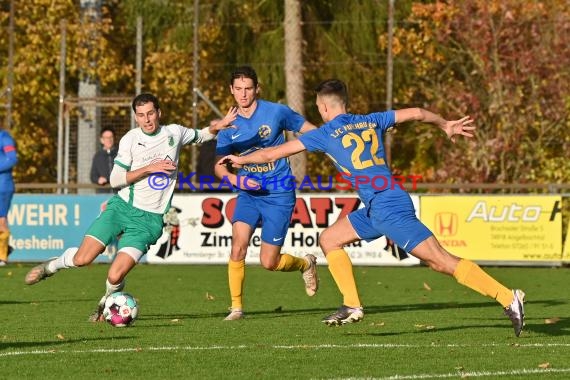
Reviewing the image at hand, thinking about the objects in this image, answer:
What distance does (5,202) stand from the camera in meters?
19.2

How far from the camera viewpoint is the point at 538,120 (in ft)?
80.5

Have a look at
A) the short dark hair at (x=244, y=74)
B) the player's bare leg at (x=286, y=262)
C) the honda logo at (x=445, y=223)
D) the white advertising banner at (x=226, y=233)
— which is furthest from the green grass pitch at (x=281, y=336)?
the white advertising banner at (x=226, y=233)

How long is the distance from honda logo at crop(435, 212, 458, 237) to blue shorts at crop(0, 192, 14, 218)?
620 centimetres

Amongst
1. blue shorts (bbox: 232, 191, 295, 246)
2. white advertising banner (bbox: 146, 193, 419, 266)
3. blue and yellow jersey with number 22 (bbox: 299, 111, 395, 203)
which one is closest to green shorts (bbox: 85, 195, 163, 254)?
blue shorts (bbox: 232, 191, 295, 246)

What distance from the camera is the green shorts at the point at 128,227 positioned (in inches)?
435

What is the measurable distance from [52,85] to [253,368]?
2119 cm

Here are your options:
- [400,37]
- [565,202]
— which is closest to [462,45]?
[400,37]

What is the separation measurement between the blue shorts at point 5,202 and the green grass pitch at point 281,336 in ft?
10.8

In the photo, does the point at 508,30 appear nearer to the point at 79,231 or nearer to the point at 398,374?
the point at 79,231

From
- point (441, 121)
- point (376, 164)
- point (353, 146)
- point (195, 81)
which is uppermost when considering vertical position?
point (195, 81)

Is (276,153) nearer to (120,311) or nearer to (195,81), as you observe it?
(120,311)

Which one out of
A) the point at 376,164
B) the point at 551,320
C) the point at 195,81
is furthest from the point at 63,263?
the point at 195,81

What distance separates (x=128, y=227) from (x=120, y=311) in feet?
2.64

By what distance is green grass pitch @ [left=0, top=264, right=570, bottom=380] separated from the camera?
313 inches
